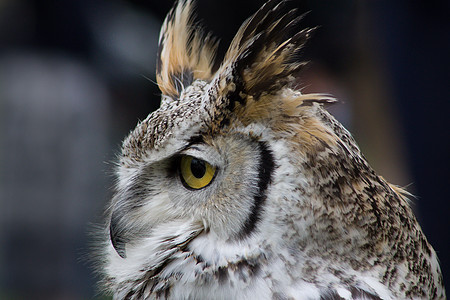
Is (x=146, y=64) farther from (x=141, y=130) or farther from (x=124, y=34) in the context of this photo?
(x=141, y=130)

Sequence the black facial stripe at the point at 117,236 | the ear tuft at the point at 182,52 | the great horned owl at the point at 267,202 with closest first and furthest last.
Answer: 1. the great horned owl at the point at 267,202
2. the black facial stripe at the point at 117,236
3. the ear tuft at the point at 182,52

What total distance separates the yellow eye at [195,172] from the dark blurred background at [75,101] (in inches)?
93.4

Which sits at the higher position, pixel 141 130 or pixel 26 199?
pixel 141 130

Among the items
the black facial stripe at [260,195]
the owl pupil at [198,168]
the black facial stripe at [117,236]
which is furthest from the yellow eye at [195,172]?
the black facial stripe at [117,236]

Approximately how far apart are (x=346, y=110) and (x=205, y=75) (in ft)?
5.29

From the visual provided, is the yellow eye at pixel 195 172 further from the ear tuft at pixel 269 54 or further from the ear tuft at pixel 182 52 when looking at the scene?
the ear tuft at pixel 182 52

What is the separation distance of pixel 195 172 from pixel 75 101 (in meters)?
2.83

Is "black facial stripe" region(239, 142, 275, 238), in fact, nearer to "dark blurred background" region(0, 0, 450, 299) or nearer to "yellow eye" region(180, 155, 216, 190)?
"yellow eye" region(180, 155, 216, 190)

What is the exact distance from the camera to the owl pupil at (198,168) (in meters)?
1.38

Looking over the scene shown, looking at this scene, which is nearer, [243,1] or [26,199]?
[243,1]

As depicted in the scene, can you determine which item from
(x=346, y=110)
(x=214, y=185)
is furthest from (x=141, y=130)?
(x=346, y=110)

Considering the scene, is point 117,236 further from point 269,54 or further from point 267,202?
point 269,54

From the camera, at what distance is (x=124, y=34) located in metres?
4.12

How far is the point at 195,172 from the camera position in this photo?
140 cm
